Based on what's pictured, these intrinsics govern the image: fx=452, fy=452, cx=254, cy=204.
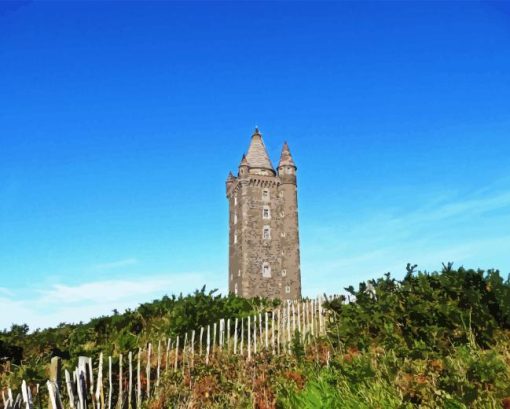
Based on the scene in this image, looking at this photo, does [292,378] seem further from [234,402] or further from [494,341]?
[494,341]

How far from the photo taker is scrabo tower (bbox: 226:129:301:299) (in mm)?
52938

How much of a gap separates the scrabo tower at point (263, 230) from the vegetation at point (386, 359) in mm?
41800

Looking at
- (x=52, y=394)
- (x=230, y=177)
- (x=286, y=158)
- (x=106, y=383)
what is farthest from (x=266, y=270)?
(x=52, y=394)

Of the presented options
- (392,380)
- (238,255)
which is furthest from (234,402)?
(238,255)

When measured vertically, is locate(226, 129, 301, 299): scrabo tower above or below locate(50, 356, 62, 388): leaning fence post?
above

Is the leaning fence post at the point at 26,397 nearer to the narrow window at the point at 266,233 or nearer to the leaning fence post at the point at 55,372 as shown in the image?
the leaning fence post at the point at 55,372

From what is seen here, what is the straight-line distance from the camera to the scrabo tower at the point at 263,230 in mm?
52938

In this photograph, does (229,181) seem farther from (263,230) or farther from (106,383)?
(106,383)

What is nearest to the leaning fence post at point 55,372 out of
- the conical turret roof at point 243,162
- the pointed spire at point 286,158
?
the conical turret roof at point 243,162

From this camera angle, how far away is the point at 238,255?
53.9 meters

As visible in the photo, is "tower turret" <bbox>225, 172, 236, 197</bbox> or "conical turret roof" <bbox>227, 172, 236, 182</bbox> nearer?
"tower turret" <bbox>225, 172, 236, 197</bbox>

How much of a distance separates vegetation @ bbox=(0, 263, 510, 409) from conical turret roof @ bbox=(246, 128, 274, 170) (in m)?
48.0

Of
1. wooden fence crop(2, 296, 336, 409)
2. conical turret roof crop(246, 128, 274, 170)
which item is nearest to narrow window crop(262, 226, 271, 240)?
conical turret roof crop(246, 128, 274, 170)

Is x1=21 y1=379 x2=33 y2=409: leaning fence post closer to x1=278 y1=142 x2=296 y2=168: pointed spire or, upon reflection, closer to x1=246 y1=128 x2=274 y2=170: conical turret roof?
x1=246 y1=128 x2=274 y2=170: conical turret roof
